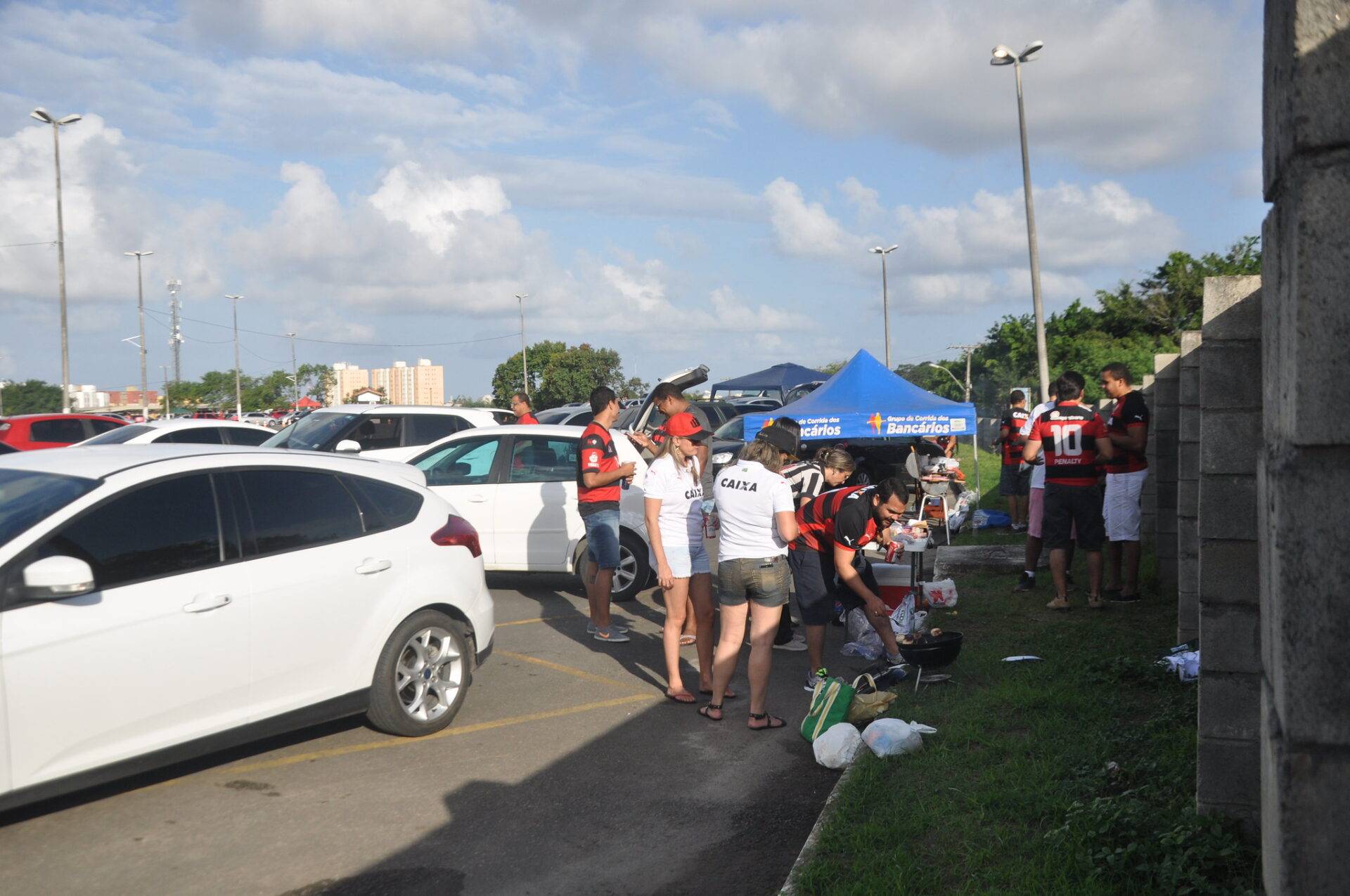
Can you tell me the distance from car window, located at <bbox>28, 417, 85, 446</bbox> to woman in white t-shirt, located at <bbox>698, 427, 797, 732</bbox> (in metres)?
16.9

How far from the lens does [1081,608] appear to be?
30.2ft

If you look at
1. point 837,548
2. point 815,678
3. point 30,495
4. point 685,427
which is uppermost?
point 685,427

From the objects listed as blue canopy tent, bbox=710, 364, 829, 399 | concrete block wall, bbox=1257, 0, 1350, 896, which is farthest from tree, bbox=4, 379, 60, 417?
concrete block wall, bbox=1257, 0, 1350, 896

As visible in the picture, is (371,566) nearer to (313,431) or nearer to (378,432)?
(378,432)

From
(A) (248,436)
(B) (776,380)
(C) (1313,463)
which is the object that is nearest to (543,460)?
(A) (248,436)

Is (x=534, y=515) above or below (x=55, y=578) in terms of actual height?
below

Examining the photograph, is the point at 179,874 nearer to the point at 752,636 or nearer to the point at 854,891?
the point at 854,891

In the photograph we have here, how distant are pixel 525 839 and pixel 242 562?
1940mm

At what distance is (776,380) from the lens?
2919 cm

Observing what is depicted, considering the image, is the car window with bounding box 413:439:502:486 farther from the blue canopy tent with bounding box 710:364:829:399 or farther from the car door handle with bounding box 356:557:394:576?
the blue canopy tent with bounding box 710:364:829:399

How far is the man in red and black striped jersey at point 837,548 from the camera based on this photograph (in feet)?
23.2

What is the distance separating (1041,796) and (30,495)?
4.68 meters

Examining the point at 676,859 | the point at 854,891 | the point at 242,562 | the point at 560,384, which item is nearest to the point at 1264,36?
the point at 854,891

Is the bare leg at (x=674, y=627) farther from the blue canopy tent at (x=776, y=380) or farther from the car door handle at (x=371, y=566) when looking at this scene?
the blue canopy tent at (x=776, y=380)
